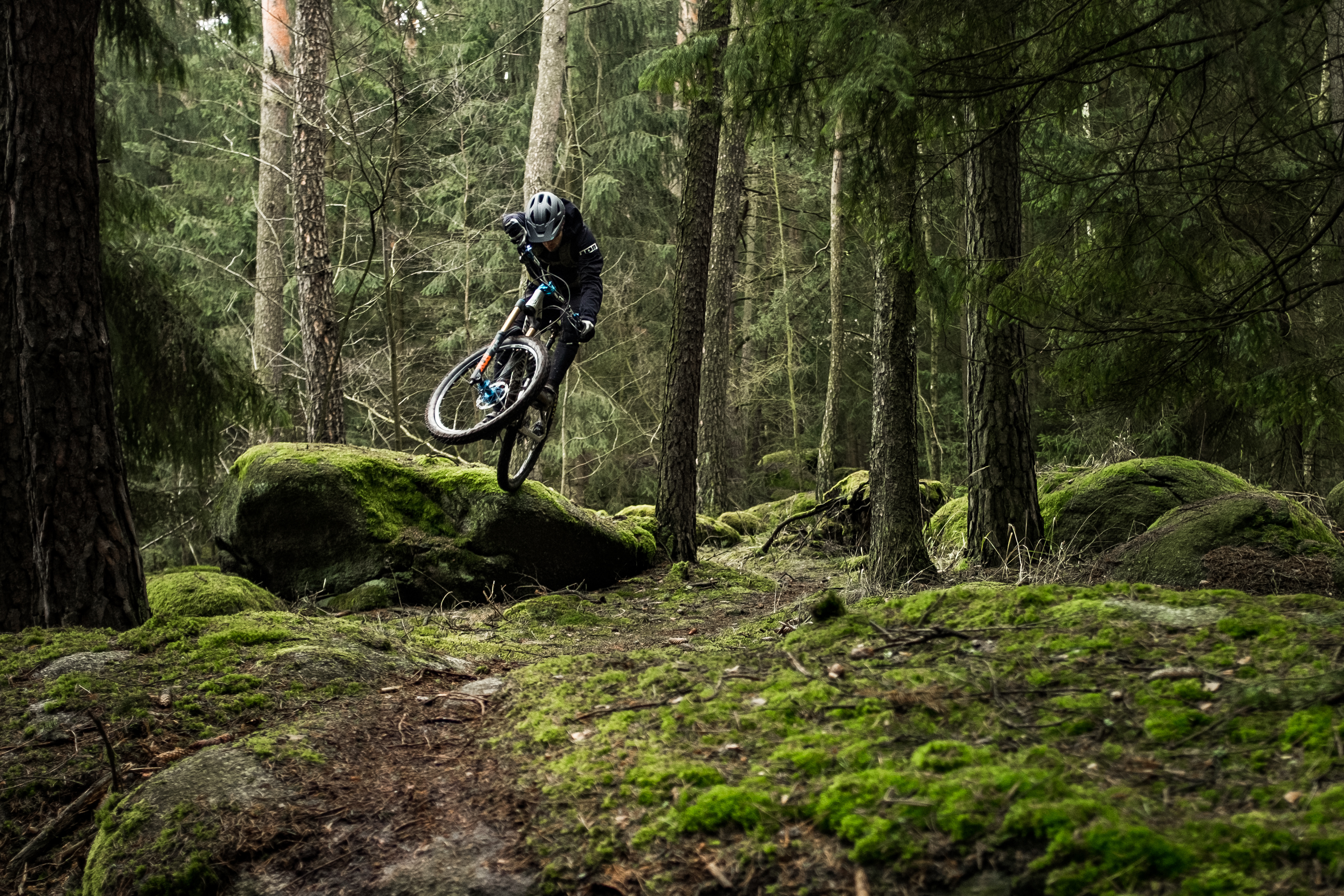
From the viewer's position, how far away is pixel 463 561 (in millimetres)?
7938

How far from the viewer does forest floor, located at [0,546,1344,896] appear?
6.63 feet

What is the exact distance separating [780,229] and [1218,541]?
12544 mm

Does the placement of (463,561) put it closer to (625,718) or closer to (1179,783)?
(625,718)

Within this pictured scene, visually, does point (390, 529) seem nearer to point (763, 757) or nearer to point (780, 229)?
point (763, 757)

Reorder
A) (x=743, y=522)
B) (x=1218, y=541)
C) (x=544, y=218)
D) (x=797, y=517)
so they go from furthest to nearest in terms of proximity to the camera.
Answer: (x=743, y=522) → (x=797, y=517) → (x=544, y=218) → (x=1218, y=541)

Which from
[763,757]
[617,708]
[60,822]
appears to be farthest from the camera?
[617,708]

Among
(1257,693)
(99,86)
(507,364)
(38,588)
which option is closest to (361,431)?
(99,86)

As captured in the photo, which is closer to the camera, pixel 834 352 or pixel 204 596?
pixel 204 596

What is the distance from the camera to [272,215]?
1505 centimetres

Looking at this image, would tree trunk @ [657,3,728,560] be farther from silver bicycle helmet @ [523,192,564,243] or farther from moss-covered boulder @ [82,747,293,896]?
moss-covered boulder @ [82,747,293,896]

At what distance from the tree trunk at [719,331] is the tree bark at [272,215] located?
6.57 metres

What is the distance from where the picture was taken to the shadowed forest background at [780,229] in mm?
4730

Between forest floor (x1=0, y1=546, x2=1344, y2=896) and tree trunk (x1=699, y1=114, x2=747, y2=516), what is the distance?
9424mm

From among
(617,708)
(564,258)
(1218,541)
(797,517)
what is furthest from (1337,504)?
(617,708)
